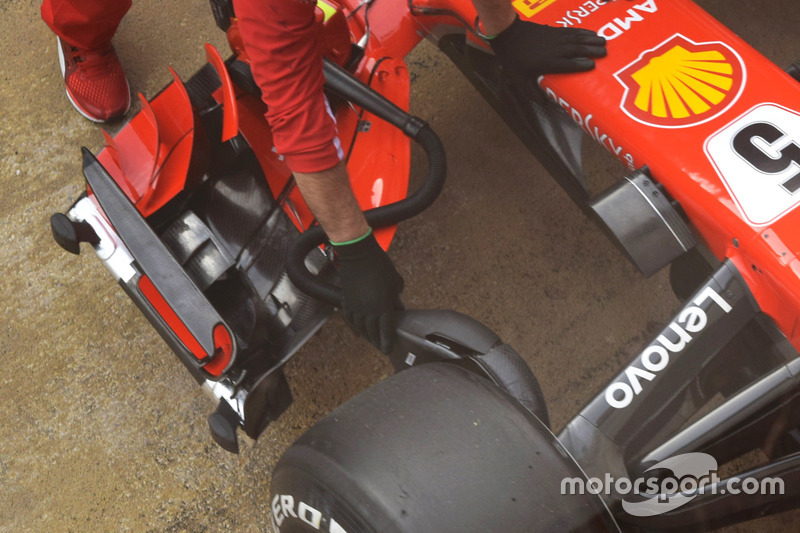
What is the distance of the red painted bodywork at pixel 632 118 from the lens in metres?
1.43

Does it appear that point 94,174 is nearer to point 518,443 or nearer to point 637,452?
point 518,443

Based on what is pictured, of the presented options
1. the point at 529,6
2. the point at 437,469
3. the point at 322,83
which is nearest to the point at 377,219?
the point at 322,83

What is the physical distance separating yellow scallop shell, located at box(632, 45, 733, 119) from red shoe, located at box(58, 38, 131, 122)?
6.17 feet

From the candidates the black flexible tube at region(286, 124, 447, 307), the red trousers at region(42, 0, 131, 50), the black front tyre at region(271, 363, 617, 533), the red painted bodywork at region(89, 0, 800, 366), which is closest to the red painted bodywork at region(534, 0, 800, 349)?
the red painted bodywork at region(89, 0, 800, 366)

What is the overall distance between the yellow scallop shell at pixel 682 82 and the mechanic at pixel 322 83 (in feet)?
0.48

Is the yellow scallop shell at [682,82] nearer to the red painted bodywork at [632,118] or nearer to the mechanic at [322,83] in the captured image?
the red painted bodywork at [632,118]

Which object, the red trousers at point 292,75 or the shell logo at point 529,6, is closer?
the red trousers at point 292,75

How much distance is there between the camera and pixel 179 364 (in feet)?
7.29

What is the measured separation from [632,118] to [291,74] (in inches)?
32.5

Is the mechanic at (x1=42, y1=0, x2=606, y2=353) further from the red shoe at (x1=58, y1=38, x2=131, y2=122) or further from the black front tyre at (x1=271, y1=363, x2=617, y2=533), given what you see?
the black front tyre at (x1=271, y1=363, x2=617, y2=533)

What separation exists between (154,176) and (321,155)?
634 mm

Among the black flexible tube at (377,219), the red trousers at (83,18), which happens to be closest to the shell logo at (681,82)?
the black flexible tube at (377,219)

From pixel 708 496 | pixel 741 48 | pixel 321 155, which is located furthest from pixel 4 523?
pixel 741 48

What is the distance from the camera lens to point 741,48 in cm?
164
